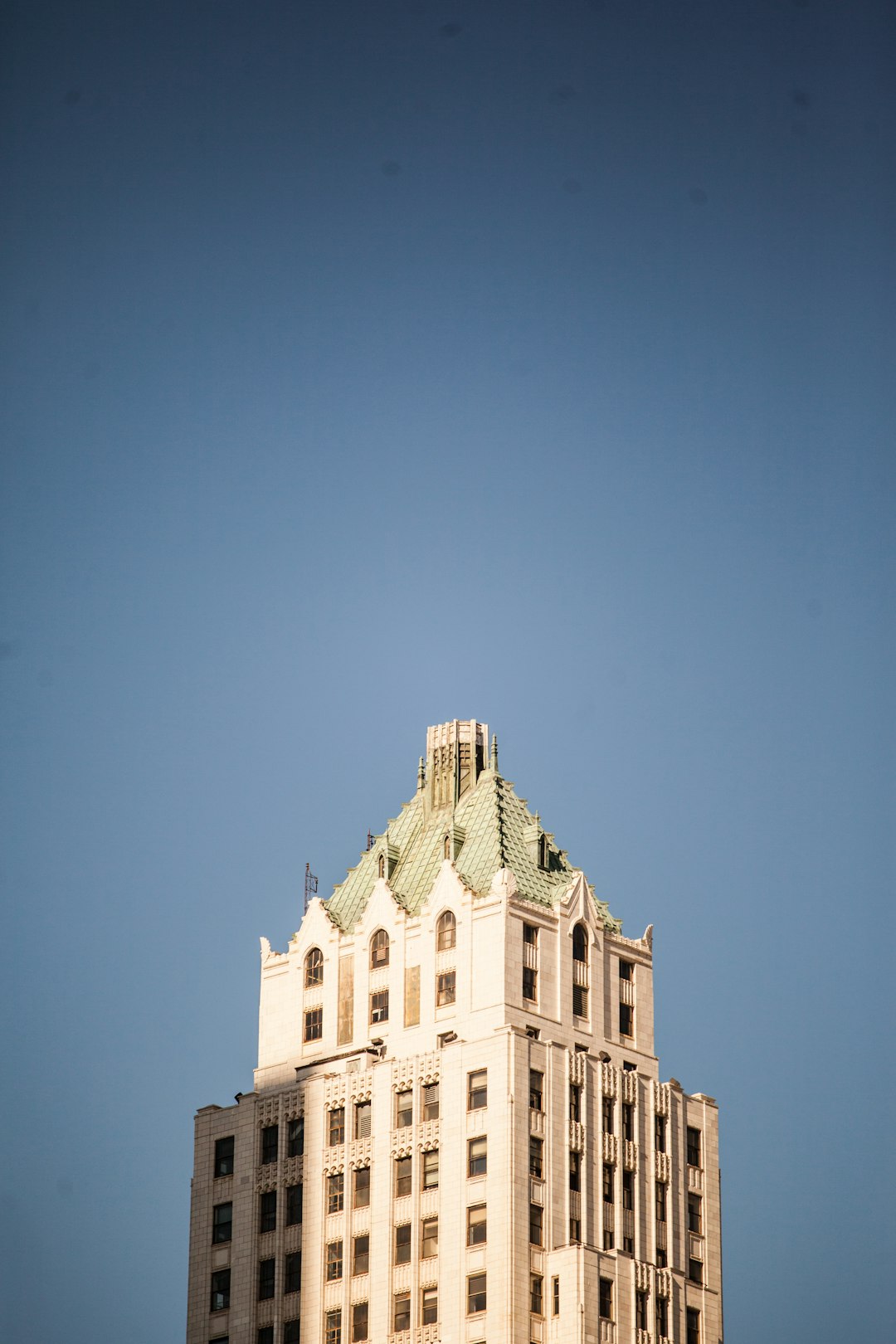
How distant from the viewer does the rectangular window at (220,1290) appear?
554 feet

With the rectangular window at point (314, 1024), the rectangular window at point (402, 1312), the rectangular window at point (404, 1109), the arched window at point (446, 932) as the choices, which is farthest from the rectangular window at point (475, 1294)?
the rectangular window at point (314, 1024)

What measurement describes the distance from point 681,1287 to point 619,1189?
608 cm

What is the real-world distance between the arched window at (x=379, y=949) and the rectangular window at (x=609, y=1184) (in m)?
17.4

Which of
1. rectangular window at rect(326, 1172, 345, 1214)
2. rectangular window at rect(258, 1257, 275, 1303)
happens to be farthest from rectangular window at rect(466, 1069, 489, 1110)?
rectangular window at rect(258, 1257, 275, 1303)

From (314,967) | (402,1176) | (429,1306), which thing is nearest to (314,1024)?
(314,967)

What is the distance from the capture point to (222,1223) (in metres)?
171

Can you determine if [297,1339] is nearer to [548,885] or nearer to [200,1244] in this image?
[200,1244]

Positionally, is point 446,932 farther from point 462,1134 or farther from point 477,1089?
point 462,1134

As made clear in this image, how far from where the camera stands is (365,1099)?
548ft

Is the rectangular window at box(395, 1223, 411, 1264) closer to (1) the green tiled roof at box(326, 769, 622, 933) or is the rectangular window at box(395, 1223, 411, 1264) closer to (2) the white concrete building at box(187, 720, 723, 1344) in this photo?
(2) the white concrete building at box(187, 720, 723, 1344)

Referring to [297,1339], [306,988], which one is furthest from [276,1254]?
[306,988]

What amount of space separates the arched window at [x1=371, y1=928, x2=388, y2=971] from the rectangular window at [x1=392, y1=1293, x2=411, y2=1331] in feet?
64.8

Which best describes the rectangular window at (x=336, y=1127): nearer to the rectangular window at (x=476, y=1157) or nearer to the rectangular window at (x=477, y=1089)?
the rectangular window at (x=477, y=1089)

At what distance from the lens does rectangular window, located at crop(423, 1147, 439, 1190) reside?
162375 mm
